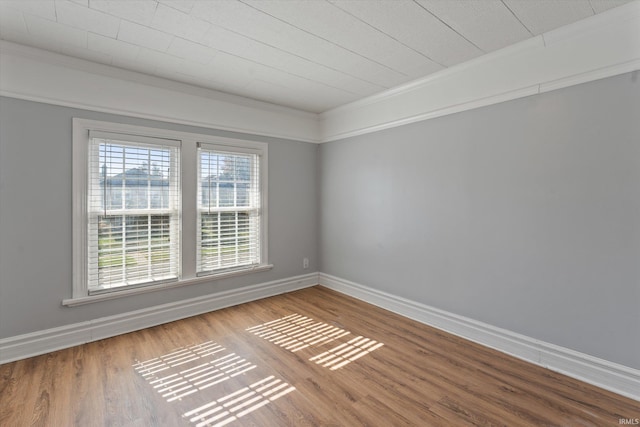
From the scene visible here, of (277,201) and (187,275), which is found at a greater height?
(277,201)

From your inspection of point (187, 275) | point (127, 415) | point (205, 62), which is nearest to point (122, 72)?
point (205, 62)

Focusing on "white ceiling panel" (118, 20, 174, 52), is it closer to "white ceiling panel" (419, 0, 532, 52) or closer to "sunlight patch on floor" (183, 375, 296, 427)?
"white ceiling panel" (419, 0, 532, 52)

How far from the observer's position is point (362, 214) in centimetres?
399

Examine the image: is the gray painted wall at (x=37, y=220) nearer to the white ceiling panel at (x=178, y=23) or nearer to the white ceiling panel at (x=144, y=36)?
the white ceiling panel at (x=144, y=36)

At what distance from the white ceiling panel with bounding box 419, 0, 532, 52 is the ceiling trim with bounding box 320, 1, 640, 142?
0.59 ft

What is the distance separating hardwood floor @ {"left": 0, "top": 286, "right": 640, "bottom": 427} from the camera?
1.89 m

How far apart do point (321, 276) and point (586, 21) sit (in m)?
3.86

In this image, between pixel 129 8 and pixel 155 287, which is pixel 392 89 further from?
pixel 155 287

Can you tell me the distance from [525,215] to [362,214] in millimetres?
1849

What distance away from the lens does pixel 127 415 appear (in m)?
1.90

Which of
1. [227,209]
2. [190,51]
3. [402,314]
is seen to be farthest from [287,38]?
[402,314]

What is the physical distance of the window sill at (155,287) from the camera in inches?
110

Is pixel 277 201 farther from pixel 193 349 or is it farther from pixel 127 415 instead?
pixel 127 415

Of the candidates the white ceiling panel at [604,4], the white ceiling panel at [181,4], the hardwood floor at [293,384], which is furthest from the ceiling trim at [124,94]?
the white ceiling panel at [604,4]
